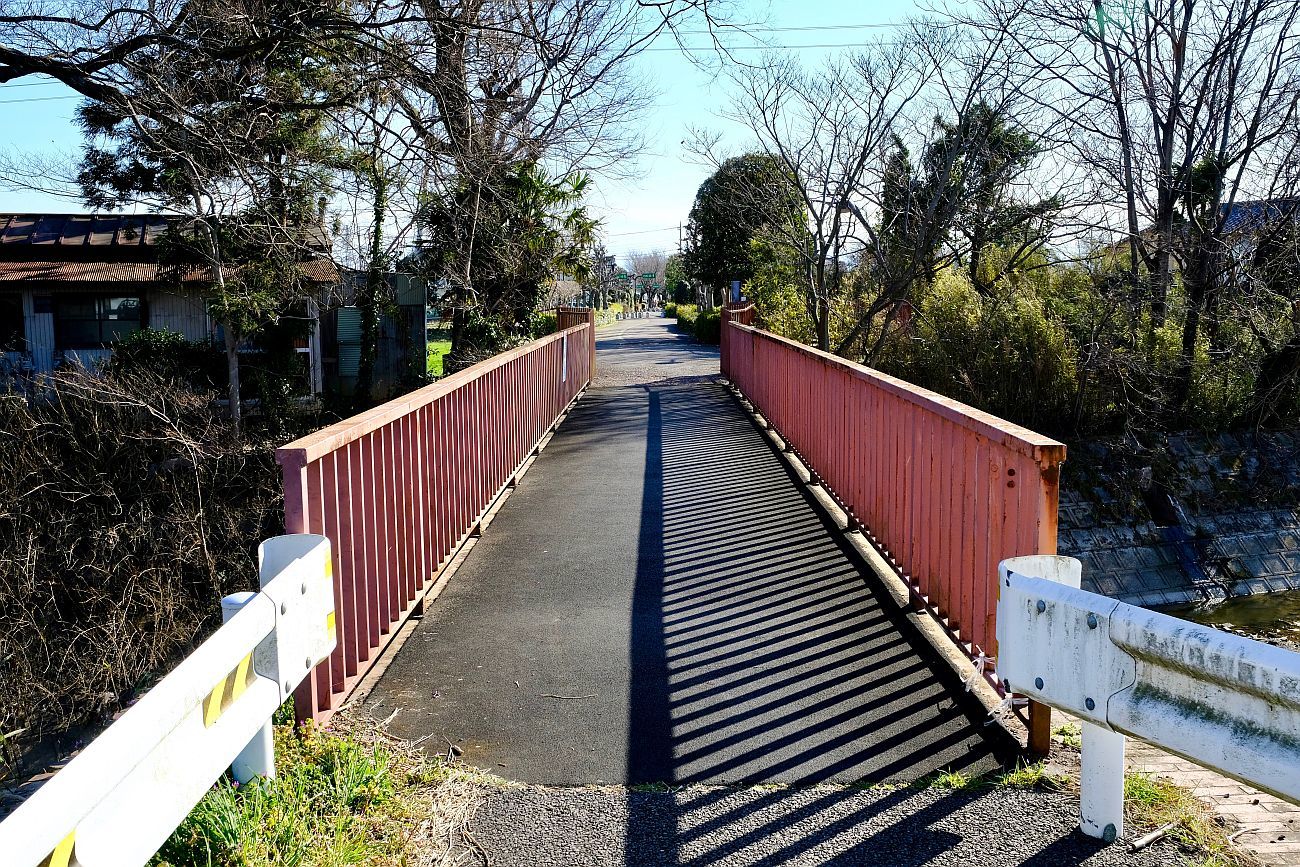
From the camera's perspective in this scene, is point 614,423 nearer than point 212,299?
Yes

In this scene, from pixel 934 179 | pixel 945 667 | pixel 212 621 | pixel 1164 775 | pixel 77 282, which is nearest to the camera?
pixel 1164 775

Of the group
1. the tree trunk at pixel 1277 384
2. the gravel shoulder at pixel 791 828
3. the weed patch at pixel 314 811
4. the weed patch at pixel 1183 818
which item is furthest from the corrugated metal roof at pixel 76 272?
the weed patch at pixel 1183 818

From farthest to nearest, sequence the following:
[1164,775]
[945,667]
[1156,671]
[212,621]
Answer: [212,621], [945,667], [1164,775], [1156,671]

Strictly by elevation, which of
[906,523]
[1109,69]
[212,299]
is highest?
[1109,69]

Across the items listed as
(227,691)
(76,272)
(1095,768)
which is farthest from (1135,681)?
(76,272)

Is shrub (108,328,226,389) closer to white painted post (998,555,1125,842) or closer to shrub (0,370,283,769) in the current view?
shrub (0,370,283,769)

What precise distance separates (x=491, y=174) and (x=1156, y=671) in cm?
1320

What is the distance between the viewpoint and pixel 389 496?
505cm

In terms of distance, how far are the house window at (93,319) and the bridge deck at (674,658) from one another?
2069cm

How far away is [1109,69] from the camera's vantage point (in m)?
16.1

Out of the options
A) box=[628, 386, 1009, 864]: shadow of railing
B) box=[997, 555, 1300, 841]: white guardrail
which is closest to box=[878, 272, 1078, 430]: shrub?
box=[628, 386, 1009, 864]: shadow of railing

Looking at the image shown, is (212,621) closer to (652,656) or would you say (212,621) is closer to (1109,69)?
(652,656)

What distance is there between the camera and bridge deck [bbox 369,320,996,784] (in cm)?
405

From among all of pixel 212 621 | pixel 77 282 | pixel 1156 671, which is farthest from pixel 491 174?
pixel 77 282
